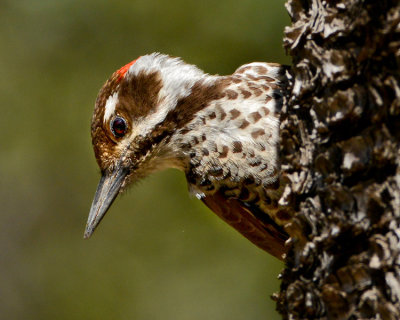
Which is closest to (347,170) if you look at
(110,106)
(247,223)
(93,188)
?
(247,223)

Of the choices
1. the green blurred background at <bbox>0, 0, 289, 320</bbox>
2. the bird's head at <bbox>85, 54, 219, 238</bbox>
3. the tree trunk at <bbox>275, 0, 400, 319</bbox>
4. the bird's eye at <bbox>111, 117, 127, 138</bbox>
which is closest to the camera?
the tree trunk at <bbox>275, 0, 400, 319</bbox>

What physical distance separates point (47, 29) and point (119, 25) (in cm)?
92

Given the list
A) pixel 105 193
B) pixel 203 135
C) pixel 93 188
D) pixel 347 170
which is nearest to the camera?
pixel 347 170

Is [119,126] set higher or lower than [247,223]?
higher

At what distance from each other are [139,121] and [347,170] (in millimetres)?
1836

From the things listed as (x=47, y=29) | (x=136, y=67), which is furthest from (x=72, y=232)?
(x=136, y=67)

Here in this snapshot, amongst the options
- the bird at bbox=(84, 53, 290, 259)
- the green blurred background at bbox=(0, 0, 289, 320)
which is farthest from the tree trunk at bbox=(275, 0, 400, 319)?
the green blurred background at bbox=(0, 0, 289, 320)

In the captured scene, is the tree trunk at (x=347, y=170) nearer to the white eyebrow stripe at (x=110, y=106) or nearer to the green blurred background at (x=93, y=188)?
the white eyebrow stripe at (x=110, y=106)

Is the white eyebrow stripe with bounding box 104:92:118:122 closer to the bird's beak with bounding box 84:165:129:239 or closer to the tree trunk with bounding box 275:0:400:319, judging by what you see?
the bird's beak with bounding box 84:165:129:239

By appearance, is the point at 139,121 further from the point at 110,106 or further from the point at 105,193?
the point at 105,193

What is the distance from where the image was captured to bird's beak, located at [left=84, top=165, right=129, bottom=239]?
405 centimetres

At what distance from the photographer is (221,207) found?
395cm

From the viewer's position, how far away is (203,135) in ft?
11.9

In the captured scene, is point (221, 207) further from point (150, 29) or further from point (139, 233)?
point (139, 233)
